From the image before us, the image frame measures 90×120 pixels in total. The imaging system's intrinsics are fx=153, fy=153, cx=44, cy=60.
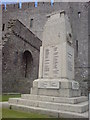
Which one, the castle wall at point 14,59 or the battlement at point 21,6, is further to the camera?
the battlement at point 21,6

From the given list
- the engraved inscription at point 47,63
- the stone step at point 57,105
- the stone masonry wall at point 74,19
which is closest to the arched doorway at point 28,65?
the stone masonry wall at point 74,19

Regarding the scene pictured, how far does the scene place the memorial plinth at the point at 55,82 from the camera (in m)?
3.50

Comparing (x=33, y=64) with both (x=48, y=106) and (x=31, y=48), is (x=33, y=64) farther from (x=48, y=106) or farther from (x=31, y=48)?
(x=48, y=106)

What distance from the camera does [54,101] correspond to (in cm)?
379

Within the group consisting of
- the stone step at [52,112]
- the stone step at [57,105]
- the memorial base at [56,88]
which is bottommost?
the stone step at [52,112]

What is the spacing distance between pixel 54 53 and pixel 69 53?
0.43 m

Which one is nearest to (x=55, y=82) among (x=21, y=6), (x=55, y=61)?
(x=55, y=61)

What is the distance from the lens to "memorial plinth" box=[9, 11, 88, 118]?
350 cm

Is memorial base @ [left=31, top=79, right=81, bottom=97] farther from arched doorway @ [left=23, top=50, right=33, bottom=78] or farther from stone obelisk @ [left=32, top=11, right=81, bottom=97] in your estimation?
arched doorway @ [left=23, top=50, right=33, bottom=78]

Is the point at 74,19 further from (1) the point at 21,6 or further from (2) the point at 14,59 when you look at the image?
(2) the point at 14,59

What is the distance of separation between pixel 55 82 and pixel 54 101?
501 mm

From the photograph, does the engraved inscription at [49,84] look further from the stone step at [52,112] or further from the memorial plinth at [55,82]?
the stone step at [52,112]

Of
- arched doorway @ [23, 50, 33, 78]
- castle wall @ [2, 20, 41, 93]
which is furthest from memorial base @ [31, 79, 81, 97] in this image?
arched doorway @ [23, 50, 33, 78]

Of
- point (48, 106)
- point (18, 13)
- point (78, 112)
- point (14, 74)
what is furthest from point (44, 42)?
point (18, 13)
